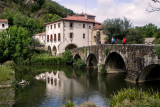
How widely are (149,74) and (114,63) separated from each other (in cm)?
729

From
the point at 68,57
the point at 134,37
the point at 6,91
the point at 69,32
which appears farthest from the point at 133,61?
the point at 69,32

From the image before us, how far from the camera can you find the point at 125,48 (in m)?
19.7

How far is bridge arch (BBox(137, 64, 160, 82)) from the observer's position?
56.8 ft

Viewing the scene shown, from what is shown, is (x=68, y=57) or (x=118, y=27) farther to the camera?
(x=68, y=57)

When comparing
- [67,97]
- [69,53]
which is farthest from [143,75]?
[69,53]

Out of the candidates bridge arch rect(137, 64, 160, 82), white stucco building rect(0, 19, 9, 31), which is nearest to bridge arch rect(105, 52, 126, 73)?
bridge arch rect(137, 64, 160, 82)

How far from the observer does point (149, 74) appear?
18.2m

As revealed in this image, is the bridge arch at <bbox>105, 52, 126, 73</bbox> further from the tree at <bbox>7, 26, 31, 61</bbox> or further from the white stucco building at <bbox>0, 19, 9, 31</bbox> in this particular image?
the white stucco building at <bbox>0, 19, 9, 31</bbox>

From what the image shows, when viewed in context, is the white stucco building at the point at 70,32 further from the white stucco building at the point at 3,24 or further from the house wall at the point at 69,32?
the white stucco building at the point at 3,24

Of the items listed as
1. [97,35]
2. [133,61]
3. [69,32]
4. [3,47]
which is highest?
[69,32]

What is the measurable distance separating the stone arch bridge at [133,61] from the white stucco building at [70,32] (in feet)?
44.9

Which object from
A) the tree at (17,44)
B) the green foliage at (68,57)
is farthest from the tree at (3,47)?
the green foliage at (68,57)

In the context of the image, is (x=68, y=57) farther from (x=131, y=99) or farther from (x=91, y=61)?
(x=131, y=99)

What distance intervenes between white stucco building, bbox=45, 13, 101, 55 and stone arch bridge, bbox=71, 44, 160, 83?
13697mm
